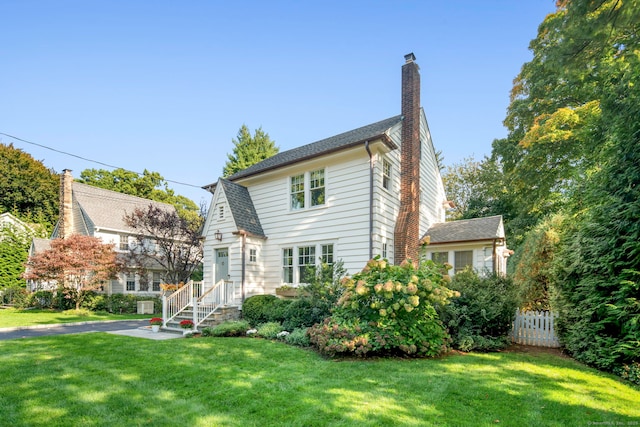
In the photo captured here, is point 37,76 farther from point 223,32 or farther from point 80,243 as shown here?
point 80,243

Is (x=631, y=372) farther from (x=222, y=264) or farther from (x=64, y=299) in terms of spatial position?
(x=64, y=299)

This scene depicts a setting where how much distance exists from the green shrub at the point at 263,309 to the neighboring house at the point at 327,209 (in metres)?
0.77

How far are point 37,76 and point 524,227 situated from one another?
27988 mm

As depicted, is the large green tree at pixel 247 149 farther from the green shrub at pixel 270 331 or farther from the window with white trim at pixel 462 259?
the green shrub at pixel 270 331

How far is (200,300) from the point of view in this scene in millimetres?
11391

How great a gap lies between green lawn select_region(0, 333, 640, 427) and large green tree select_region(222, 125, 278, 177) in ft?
98.0

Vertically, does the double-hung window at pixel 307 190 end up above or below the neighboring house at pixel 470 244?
above

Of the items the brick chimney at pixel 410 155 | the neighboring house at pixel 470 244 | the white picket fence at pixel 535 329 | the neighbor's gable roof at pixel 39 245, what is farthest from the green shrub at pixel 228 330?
the neighbor's gable roof at pixel 39 245

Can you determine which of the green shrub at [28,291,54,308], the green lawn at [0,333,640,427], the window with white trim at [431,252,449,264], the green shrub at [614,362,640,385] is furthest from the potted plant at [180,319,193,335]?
the green shrub at [28,291,54,308]

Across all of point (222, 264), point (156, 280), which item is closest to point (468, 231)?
point (222, 264)

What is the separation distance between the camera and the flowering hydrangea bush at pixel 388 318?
6797mm

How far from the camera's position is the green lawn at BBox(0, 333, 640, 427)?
387 cm

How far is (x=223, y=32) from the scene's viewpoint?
1128 cm

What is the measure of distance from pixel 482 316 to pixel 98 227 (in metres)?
23.5
